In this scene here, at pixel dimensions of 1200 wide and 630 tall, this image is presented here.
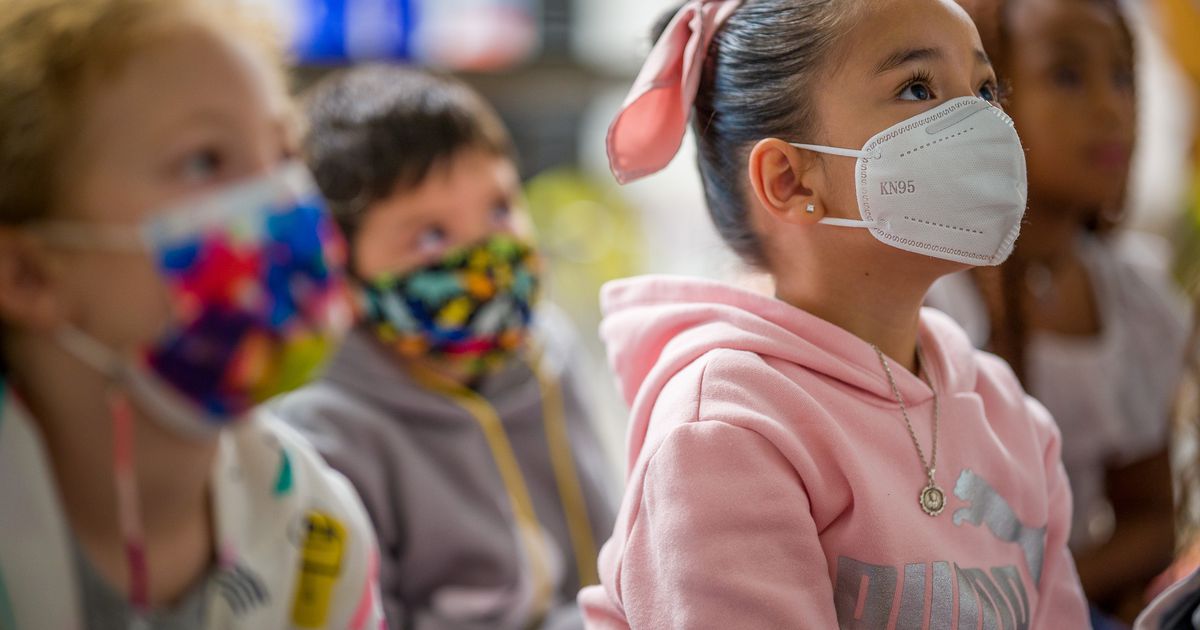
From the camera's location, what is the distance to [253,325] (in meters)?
0.96

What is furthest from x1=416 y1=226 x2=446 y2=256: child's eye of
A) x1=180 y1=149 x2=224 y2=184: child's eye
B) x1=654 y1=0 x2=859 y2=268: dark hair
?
x1=180 y1=149 x2=224 y2=184: child's eye

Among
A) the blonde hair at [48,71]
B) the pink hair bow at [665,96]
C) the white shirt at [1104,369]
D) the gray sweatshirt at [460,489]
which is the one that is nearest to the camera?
the blonde hair at [48,71]

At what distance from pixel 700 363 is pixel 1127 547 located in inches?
45.8

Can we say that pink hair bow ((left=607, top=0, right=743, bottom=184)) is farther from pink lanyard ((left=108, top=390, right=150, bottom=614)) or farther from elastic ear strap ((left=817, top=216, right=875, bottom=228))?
pink lanyard ((left=108, top=390, right=150, bottom=614))

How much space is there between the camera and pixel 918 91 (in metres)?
1.04

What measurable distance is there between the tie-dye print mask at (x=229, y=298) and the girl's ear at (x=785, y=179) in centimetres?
43

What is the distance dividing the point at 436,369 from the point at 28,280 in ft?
2.70

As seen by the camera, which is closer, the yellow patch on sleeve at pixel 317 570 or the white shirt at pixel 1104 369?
the yellow patch on sleeve at pixel 317 570

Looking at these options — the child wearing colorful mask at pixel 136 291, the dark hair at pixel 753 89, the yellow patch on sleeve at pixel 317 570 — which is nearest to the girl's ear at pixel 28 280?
the child wearing colorful mask at pixel 136 291

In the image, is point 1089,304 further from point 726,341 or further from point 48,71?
point 48,71

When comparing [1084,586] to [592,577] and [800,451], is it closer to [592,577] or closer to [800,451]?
[592,577]

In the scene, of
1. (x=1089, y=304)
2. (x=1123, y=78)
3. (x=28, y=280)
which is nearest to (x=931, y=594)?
(x=28, y=280)

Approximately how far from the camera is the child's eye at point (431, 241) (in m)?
1.63

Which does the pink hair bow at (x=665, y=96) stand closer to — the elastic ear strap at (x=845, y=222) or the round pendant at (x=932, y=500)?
the elastic ear strap at (x=845, y=222)
